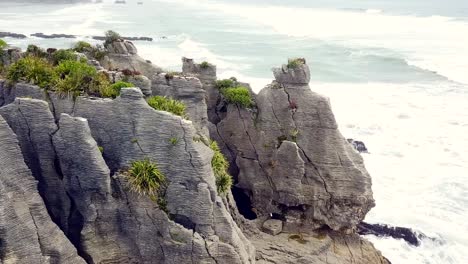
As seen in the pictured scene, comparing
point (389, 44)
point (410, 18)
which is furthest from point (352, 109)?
point (410, 18)

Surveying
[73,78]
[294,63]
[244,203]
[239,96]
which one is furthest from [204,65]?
[73,78]

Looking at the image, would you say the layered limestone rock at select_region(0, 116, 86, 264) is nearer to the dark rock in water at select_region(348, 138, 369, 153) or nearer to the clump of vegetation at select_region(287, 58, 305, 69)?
the clump of vegetation at select_region(287, 58, 305, 69)

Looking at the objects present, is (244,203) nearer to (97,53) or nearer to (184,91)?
(184,91)

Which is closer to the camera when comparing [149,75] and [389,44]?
[149,75]

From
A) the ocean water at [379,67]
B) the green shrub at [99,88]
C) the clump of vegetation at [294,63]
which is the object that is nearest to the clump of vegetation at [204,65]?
the clump of vegetation at [294,63]

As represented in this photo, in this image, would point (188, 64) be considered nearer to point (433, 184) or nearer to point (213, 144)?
point (213, 144)

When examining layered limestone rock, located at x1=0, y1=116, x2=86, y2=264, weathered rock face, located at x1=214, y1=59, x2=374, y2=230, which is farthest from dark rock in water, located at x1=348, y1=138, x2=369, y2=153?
layered limestone rock, located at x1=0, y1=116, x2=86, y2=264
